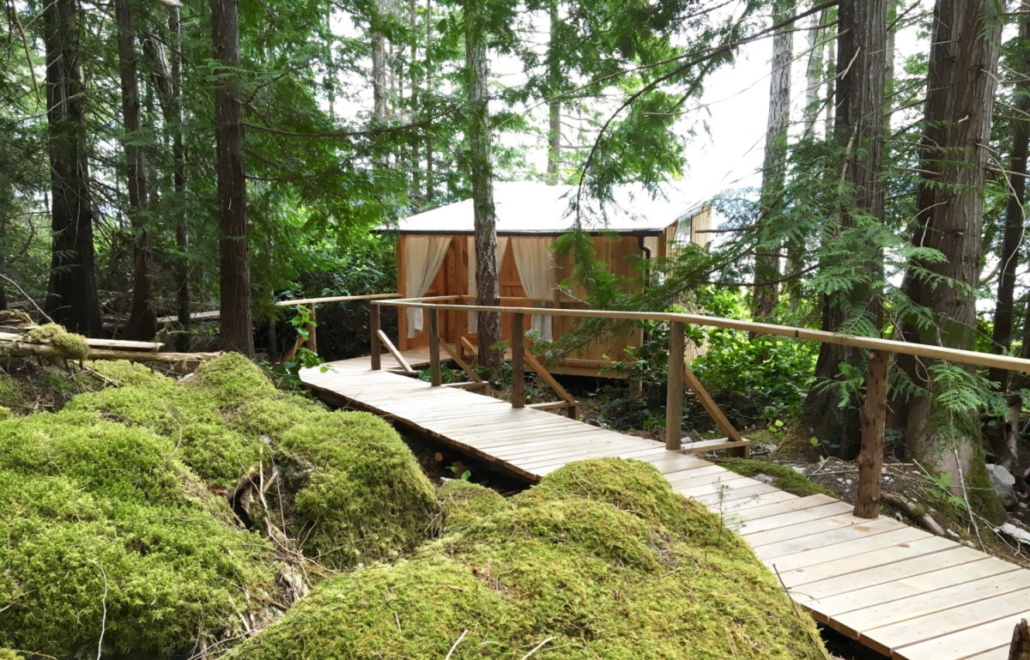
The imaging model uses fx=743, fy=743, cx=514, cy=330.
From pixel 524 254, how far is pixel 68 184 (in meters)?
6.29

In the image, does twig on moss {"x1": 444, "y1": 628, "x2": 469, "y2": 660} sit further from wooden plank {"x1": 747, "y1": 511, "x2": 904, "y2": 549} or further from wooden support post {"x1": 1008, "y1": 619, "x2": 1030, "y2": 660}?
wooden plank {"x1": 747, "y1": 511, "x2": 904, "y2": 549}

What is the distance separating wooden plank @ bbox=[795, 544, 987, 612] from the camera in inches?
113

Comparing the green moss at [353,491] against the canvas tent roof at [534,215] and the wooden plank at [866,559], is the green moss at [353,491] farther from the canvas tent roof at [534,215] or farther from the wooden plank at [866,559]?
the canvas tent roof at [534,215]

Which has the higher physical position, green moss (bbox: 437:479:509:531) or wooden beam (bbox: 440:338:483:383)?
green moss (bbox: 437:479:509:531)

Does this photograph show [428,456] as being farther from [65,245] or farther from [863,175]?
[65,245]

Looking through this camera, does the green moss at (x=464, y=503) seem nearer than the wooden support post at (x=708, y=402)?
Yes

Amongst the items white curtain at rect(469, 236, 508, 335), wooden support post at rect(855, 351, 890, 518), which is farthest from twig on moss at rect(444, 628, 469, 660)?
white curtain at rect(469, 236, 508, 335)

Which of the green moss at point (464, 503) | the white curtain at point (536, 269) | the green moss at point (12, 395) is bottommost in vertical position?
the green moss at point (464, 503)

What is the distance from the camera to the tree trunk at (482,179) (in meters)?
6.18

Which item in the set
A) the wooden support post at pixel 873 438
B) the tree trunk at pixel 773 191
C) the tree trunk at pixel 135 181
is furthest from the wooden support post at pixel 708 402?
the tree trunk at pixel 135 181

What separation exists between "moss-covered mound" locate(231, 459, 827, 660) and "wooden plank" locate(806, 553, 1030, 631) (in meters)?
0.67

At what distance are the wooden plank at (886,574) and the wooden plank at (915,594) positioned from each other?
2 centimetres

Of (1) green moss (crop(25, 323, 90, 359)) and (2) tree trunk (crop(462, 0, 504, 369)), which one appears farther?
(2) tree trunk (crop(462, 0, 504, 369))

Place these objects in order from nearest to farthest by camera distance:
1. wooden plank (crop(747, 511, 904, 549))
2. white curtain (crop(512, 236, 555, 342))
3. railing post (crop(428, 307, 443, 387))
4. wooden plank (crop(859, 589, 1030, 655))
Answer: wooden plank (crop(859, 589, 1030, 655))
wooden plank (crop(747, 511, 904, 549))
railing post (crop(428, 307, 443, 387))
white curtain (crop(512, 236, 555, 342))
